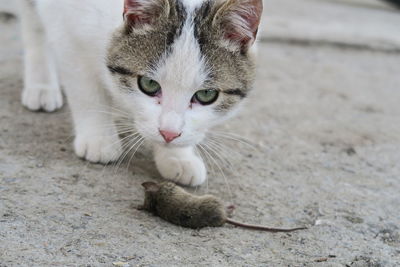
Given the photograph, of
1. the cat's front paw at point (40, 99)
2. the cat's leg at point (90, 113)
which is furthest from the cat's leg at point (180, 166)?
the cat's front paw at point (40, 99)

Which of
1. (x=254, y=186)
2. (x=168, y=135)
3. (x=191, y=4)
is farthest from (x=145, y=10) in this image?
(x=254, y=186)

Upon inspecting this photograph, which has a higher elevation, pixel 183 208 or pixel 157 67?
pixel 157 67

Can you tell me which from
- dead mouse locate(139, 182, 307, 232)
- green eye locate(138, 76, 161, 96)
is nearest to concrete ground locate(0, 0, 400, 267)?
dead mouse locate(139, 182, 307, 232)

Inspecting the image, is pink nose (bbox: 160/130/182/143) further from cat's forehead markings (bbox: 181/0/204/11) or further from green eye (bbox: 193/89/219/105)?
cat's forehead markings (bbox: 181/0/204/11)

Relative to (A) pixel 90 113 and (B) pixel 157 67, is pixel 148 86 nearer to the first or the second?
(B) pixel 157 67

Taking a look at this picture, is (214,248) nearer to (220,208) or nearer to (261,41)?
(220,208)
